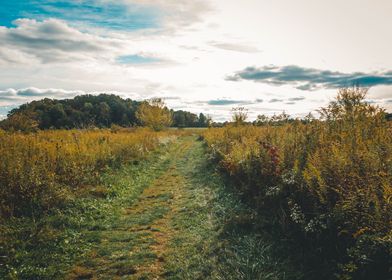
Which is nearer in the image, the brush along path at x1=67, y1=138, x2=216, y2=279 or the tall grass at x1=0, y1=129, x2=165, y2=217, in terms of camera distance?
the brush along path at x1=67, y1=138, x2=216, y2=279

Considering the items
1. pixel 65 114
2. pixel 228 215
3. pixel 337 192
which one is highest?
pixel 65 114

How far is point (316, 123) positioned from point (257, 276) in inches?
218

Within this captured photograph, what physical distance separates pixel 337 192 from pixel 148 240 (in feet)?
13.6

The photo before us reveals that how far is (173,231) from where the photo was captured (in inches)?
289

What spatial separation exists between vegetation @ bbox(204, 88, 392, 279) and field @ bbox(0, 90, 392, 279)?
24mm

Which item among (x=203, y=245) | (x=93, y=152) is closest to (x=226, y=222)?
(x=203, y=245)

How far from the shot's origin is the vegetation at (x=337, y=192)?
390 cm

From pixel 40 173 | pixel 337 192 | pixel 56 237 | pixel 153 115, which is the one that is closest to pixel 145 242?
pixel 56 237

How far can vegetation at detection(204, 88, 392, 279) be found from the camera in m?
3.90

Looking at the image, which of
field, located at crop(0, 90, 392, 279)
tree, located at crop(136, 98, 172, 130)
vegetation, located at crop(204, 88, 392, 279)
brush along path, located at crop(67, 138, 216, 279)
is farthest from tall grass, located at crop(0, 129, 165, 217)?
tree, located at crop(136, 98, 172, 130)

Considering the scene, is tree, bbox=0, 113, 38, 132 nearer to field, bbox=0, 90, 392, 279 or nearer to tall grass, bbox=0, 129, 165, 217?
tall grass, bbox=0, 129, 165, 217

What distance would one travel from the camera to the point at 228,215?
309 inches

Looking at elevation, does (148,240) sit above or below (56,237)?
below

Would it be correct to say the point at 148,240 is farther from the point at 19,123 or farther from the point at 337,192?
the point at 19,123
